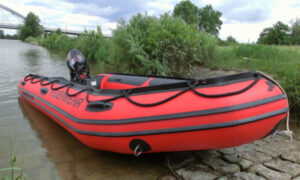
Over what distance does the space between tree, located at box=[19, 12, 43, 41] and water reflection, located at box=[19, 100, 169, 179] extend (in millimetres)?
53237

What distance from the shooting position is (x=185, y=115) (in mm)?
1850

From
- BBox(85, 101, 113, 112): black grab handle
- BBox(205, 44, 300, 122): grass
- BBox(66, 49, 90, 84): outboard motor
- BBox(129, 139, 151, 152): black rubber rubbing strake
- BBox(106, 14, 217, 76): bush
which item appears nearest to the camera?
BBox(129, 139, 151, 152): black rubber rubbing strake

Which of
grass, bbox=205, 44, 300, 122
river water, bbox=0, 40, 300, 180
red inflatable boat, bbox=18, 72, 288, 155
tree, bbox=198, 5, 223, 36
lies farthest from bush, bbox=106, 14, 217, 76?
tree, bbox=198, 5, 223, 36

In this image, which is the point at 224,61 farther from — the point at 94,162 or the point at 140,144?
the point at 94,162

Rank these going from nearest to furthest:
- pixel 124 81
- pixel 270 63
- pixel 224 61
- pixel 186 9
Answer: pixel 124 81
pixel 270 63
pixel 224 61
pixel 186 9

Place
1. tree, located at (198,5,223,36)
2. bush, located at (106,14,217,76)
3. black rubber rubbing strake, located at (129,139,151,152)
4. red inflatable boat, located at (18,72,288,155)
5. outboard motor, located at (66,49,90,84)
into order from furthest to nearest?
1. tree, located at (198,5,223,36)
2. bush, located at (106,14,217,76)
3. outboard motor, located at (66,49,90,84)
4. black rubber rubbing strake, located at (129,139,151,152)
5. red inflatable boat, located at (18,72,288,155)

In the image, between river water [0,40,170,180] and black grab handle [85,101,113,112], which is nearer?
river water [0,40,170,180]

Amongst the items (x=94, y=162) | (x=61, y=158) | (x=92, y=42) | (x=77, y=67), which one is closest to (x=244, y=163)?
(x=94, y=162)

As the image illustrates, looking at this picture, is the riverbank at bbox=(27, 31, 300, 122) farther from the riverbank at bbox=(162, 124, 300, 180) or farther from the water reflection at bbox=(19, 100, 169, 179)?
the water reflection at bbox=(19, 100, 169, 179)

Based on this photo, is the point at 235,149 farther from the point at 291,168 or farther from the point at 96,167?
the point at 96,167

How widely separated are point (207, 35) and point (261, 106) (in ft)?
15.3

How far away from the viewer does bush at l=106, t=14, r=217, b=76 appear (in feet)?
16.5

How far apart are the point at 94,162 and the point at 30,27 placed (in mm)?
55058

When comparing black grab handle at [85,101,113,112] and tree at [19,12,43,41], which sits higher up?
tree at [19,12,43,41]
